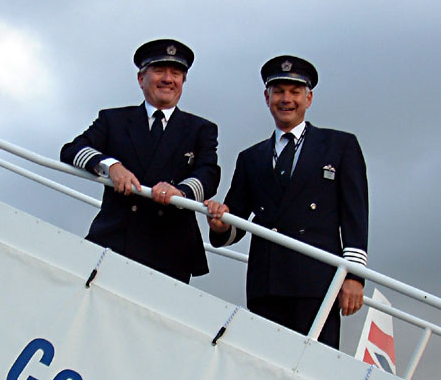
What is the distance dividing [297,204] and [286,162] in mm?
288

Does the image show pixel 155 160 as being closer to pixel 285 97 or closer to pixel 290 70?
pixel 285 97

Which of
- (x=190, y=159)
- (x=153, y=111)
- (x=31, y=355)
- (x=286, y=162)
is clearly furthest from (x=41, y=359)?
(x=286, y=162)

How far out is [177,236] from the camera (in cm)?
436

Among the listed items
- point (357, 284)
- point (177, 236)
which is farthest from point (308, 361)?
point (177, 236)

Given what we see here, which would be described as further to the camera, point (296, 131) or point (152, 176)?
point (296, 131)

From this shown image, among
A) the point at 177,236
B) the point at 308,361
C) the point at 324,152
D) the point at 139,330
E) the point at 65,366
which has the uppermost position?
the point at 324,152

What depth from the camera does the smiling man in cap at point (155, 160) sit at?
429 centimetres

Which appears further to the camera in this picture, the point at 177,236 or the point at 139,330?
the point at 177,236

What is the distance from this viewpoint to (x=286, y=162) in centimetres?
445

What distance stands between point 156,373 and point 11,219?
48.2 inches

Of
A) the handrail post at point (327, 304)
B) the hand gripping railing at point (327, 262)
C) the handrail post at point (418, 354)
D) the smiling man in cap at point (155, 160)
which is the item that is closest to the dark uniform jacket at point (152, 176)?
the smiling man in cap at point (155, 160)

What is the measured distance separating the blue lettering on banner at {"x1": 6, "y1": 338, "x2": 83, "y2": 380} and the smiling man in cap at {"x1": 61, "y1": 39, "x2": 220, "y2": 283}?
2.40 feet

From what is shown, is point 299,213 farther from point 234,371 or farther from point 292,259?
point 234,371

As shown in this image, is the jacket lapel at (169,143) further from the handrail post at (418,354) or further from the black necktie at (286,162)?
the handrail post at (418,354)
